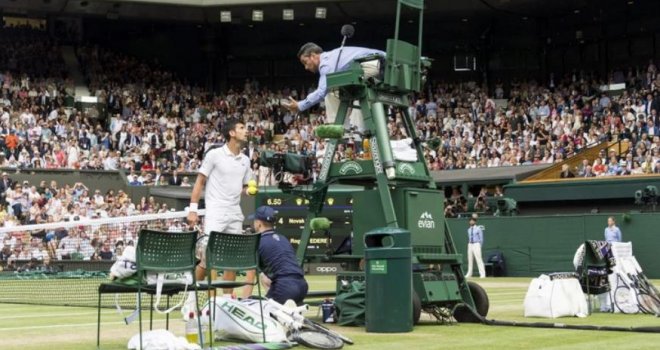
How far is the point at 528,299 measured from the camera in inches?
579

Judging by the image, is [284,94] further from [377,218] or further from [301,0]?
[377,218]

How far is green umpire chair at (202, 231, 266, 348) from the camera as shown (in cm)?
999

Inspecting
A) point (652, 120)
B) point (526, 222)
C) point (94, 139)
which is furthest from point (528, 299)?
point (94, 139)

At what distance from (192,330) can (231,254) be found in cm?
81

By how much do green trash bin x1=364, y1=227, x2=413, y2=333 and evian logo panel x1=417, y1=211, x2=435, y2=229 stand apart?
1.33 metres

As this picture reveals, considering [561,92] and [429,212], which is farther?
[561,92]

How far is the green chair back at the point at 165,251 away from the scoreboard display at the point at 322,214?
2113 centimetres

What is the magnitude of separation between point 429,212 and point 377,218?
0.73 meters

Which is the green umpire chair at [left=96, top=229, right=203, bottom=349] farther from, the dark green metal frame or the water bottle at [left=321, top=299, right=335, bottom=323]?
the dark green metal frame

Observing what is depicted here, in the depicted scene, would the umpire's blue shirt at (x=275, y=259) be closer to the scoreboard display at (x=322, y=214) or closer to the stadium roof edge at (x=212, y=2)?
the scoreboard display at (x=322, y=214)

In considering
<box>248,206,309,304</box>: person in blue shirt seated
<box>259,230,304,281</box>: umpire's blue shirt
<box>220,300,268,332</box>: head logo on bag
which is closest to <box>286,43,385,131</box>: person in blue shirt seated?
<box>248,206,309,304</box>: person in blue shirt seated

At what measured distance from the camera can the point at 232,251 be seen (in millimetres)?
10234

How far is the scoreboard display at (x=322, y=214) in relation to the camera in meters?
31.3

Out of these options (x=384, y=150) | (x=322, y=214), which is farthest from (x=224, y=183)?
(x=322, y=214)
